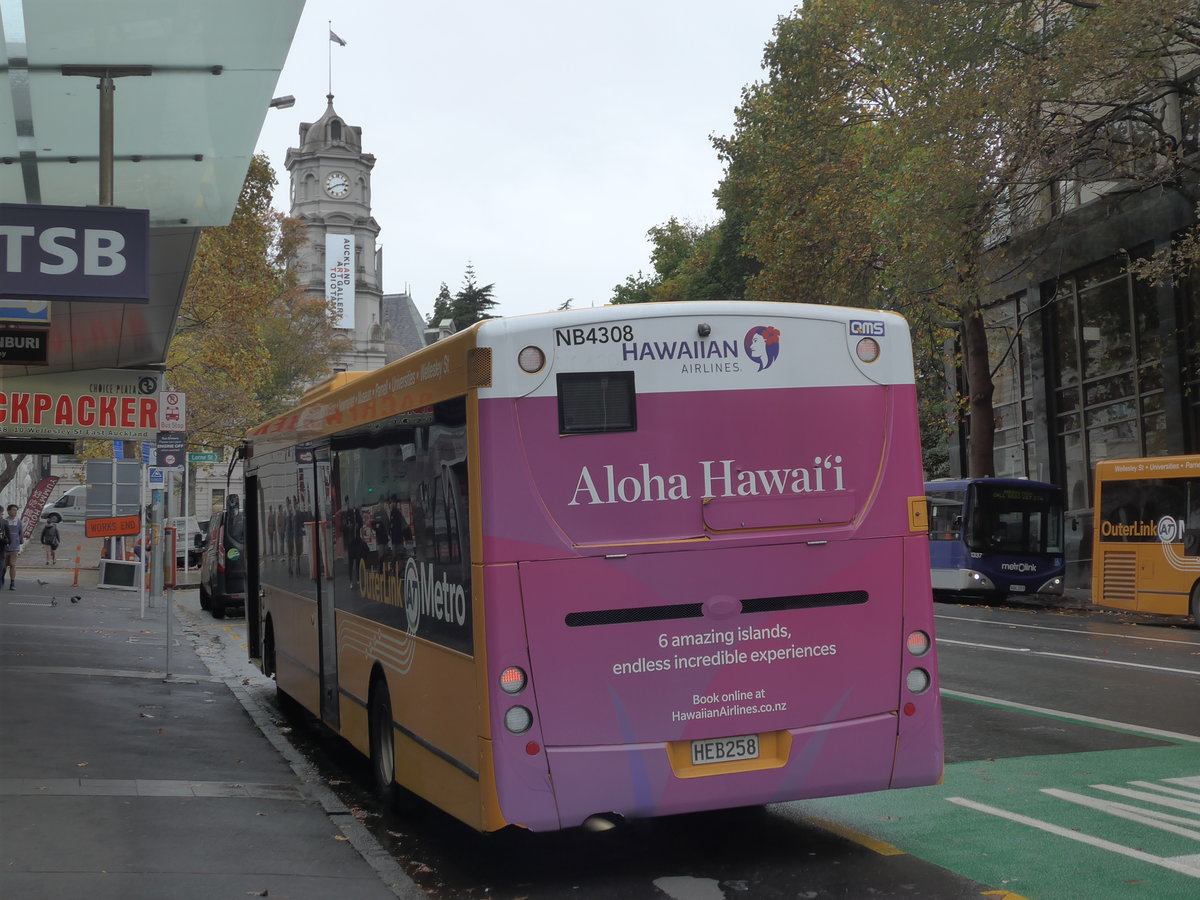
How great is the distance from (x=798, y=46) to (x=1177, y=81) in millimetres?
11234

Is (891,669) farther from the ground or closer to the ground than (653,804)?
farther from the ground

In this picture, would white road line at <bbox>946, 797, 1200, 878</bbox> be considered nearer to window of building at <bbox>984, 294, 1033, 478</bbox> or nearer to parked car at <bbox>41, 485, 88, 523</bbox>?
window of building at <bbox>984, 294, 1033, 478</bbox>

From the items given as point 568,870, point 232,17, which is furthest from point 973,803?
point 232,17

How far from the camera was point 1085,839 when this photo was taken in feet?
23.1

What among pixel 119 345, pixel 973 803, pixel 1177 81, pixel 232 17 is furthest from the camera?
pixel 1177 81

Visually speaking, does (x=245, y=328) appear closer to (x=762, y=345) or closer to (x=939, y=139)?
(x=939, y=139)

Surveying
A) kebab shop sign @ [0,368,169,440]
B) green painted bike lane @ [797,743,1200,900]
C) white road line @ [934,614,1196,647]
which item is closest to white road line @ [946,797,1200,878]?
green painted bike lane @ [797,743,1200,900]

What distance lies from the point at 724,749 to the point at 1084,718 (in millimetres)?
5766

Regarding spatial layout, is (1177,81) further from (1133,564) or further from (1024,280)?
(1024,280)

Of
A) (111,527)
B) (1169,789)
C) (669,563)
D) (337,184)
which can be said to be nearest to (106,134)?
(669,563)

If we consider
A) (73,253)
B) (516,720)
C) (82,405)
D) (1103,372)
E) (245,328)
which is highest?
(245,328)

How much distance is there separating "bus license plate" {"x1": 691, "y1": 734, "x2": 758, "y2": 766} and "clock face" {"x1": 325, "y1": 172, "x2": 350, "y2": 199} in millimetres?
120986

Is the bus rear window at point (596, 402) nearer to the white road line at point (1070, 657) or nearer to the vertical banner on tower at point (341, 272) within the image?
the white road line at point (1070, 657)

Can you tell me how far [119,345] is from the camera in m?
20.1
